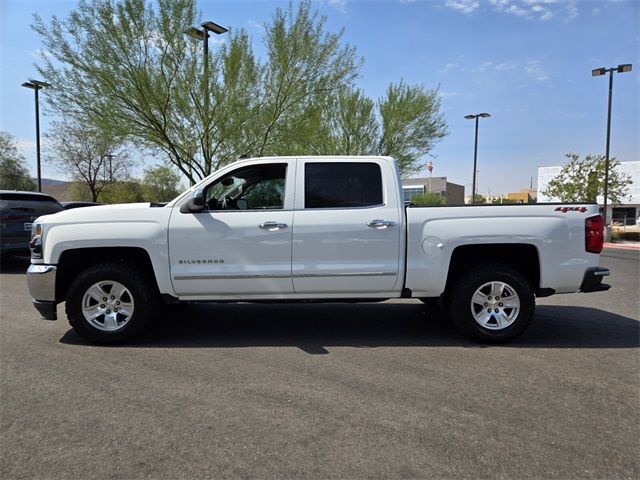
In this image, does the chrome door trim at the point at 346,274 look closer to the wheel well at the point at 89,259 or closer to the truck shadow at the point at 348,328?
the truck shadow at the point at 348,328

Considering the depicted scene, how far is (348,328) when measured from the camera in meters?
5.59

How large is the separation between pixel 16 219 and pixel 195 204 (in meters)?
7.50

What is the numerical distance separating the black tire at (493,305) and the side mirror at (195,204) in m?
2.84

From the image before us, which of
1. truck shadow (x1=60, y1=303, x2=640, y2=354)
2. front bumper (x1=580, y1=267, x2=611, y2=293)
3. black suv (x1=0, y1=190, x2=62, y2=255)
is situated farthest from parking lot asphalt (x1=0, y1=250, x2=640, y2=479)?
black suv (x1=0, y1=190, x2=62, y2=255)

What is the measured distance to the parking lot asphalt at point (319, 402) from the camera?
2.74 meters

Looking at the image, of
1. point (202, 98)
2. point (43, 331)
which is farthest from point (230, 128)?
point (43, 331)

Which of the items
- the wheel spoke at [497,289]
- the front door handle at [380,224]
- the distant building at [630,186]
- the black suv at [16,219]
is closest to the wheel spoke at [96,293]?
the front door handle at [380,224]

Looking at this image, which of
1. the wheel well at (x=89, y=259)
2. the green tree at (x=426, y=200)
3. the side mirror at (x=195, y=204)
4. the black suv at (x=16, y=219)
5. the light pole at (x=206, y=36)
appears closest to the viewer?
the side mirror at (x=195, y=204)

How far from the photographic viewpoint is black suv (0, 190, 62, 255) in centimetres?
988

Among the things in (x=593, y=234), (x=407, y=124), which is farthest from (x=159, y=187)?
(x=593, y=234)

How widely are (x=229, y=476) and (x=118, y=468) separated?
0.66 metres

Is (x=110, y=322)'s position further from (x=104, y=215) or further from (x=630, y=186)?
(x=630, y=186)

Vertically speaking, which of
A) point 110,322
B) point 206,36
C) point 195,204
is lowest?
point 110,322

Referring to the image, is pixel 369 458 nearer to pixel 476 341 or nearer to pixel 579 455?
pixel 579 455
